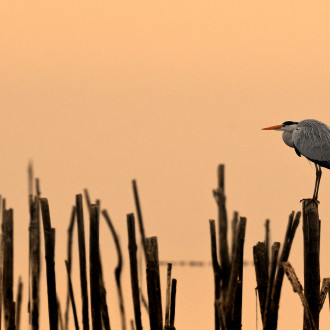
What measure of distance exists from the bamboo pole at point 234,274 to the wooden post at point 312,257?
0.63 m

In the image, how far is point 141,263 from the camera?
11531 mm

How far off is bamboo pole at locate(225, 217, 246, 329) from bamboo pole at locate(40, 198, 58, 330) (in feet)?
6.98

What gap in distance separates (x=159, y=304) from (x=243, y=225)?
1.25 metres

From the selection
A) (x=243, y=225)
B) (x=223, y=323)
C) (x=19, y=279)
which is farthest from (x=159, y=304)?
(x=19, y=279)

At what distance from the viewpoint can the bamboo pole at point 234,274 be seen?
8.80m

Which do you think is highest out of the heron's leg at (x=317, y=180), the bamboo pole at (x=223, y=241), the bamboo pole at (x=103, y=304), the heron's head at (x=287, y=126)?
the heron's head at (x=287, y=126)

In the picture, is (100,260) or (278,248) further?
(100,260)

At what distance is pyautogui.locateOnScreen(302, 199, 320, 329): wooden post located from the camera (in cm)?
870

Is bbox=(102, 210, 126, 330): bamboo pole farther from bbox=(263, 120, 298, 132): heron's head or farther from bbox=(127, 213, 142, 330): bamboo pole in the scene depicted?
bbox=(263, 120, 298, 132): heron's head

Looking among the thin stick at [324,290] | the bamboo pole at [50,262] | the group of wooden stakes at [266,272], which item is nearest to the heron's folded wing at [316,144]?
the thin stick at [324,290]

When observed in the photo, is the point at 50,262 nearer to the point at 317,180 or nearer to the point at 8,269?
the point at 8,269

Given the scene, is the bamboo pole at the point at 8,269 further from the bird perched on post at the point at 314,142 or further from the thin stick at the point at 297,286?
the bird perched on post at the point at 314,142

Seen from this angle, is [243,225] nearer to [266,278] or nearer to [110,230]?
[266,278]

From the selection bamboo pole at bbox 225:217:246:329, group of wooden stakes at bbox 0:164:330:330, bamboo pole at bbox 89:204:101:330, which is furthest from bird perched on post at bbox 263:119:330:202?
bamboo pole at bbox 89:204:101:330
